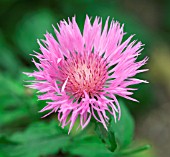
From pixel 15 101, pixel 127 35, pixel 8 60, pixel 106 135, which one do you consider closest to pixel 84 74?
pixel 106 135

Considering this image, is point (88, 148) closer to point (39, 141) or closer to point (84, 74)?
point (39, 141)

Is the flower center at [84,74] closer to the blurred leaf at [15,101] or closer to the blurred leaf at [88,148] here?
the blurred leaf at [88,148]

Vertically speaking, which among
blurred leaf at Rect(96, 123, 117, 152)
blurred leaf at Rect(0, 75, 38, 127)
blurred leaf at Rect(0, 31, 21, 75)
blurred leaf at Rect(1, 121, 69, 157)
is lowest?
blurred leaf at Rect(1, 121, 69, 157)

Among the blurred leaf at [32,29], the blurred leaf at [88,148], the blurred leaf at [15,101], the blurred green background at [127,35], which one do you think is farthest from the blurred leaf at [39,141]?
the blurred leaf at [32,29]

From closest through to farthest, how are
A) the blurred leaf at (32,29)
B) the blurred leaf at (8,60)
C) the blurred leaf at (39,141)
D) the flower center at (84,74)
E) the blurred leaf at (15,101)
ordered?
the flower center at (84,74) → the blurred leaf at (39,141) → the blurred leaf at (15,101) → the blurred leaf at (8,60) → the blurred leaf at (32,29)

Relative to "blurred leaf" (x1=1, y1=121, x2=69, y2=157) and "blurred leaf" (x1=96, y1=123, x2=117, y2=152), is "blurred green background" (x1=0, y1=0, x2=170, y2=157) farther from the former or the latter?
"blurred leaf" (x1=96, y1=123, x2=117, y2=152)

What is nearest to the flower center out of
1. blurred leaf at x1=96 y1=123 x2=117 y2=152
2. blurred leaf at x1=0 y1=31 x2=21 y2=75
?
blurred leaf at x1=96 y1=123 x2=117 y2=152

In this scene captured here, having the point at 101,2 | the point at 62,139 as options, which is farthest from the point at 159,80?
the point at 62,139
